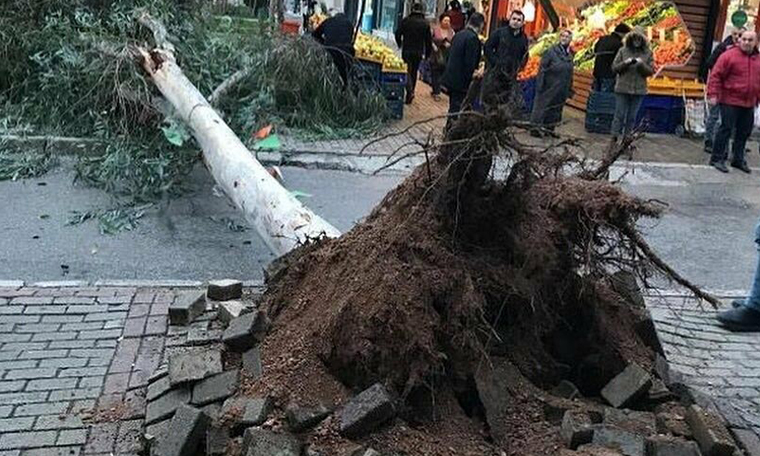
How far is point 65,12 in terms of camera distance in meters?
10.2

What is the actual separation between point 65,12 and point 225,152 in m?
5.08

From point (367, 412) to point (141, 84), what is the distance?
662 cm

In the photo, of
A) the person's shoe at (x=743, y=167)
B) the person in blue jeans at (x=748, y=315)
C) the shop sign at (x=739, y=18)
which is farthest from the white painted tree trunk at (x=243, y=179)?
the shop sign at (x=739, y=18)

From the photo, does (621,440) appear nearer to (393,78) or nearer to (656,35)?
(393,78)

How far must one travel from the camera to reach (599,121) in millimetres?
13219

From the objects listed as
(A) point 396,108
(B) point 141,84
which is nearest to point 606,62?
(A) point 396,108

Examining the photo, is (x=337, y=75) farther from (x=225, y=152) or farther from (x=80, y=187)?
(x=225, y=152)

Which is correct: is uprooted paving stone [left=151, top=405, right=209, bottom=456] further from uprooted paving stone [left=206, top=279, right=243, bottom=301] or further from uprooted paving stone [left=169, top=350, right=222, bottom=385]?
uprooted paving stone [left=206, top=279, right=243, bottom=301]

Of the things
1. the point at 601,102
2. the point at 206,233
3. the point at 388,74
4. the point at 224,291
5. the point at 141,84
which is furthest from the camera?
the point at 601,102

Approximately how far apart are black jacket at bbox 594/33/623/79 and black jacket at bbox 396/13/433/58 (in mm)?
3115

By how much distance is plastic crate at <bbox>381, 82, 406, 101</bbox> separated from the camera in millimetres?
12608

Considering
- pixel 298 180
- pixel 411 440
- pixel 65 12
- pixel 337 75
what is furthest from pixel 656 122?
pixel 411 440

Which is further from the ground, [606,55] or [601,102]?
[606,55]

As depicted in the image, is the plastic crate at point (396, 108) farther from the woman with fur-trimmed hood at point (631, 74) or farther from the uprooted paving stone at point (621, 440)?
the uprooted paving stone at point (621, 440)
